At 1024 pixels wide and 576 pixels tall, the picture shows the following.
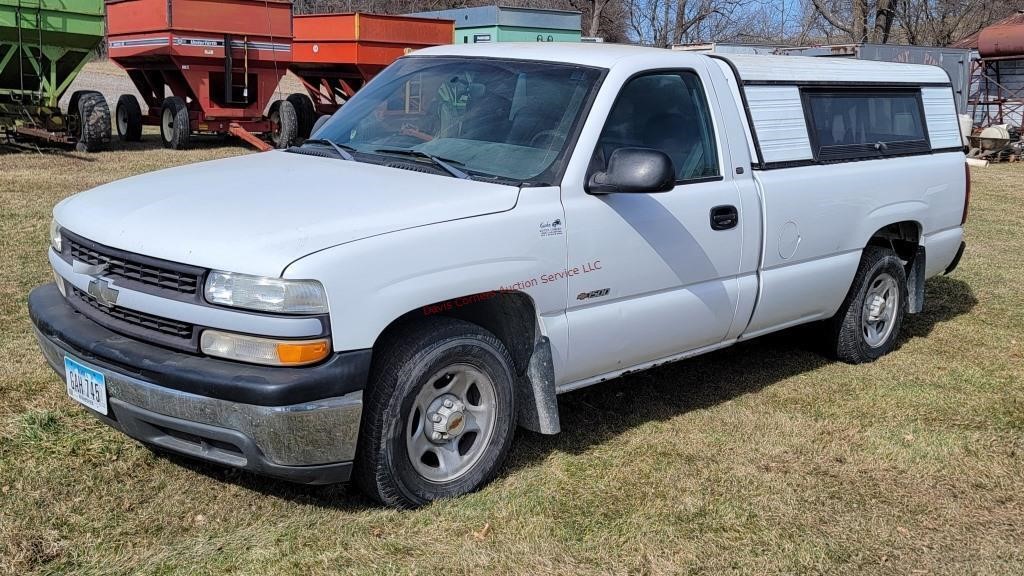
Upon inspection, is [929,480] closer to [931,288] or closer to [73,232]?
[73,232]

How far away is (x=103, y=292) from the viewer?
377cm

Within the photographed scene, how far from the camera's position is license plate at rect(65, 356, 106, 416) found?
12.3 feet

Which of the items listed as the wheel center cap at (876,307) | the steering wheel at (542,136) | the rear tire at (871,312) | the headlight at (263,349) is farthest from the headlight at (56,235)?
the wheel center cap at (876,307)

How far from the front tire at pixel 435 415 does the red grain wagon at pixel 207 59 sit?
12057 mm

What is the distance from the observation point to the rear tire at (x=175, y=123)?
1585cm

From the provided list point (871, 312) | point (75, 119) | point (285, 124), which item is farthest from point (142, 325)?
point (285, 124)

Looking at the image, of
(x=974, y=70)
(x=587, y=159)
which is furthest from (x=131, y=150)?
(x=974, y=70)

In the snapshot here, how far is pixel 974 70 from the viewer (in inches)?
984

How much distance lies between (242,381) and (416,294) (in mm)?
689

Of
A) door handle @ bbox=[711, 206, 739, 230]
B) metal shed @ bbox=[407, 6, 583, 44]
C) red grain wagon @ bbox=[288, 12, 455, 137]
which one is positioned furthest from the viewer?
metal shed @ bbox=[407, 6, 583, 44]

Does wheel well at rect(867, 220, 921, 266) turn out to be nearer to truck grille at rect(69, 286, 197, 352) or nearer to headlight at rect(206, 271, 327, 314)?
headlight at rect(206, 271, 327, 314)

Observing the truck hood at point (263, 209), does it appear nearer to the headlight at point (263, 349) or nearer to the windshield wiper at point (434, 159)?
the windshield wiper at point (434, 159)

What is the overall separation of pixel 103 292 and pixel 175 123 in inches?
509

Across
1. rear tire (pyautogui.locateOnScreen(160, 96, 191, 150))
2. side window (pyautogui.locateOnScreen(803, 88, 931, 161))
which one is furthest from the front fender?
rear tire (pyautogui.locateOnScreen(160, 96, 191, 150))
